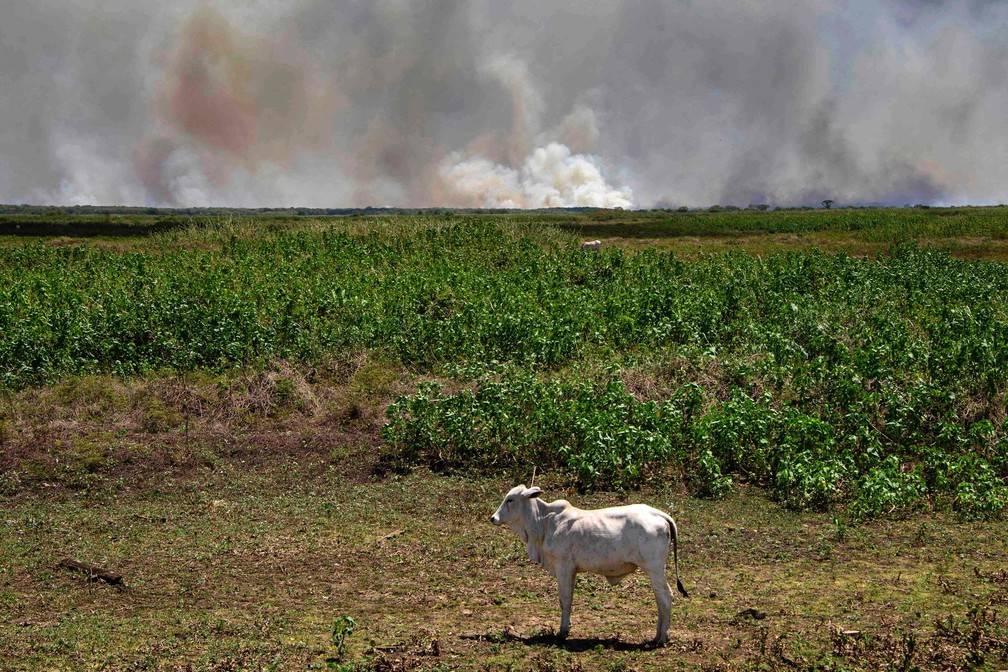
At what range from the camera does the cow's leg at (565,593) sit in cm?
920

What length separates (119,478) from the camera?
16891 millimetres

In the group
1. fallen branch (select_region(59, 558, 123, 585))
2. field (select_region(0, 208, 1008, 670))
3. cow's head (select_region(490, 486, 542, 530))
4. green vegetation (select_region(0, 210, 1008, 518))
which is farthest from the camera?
green vegetation (select_region(0, 210, 1008, 518))

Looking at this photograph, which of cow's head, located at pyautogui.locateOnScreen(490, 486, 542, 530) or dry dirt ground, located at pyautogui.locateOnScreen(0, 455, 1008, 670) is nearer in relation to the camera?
dry dirt ground, located at pyautogui.locateOnScreen(0, 455, 1008, 670)

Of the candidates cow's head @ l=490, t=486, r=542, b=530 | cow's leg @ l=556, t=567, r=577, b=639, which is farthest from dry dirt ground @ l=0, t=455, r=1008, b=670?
cow's head @ l=490, t=486, r=542, b=530

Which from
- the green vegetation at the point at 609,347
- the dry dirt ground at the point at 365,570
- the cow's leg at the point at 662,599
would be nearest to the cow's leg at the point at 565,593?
the dry dirt ground at the point at 365,570

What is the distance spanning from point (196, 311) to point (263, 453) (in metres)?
7.62

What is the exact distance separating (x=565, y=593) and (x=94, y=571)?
6.02 meters

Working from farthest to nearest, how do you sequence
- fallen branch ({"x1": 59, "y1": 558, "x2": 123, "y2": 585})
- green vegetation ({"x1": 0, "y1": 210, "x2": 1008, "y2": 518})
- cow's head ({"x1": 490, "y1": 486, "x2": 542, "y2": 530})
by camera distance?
green vegetation ({"x1": 0, "y1": 210, "x2": 1008, "y2": 518}) → fallen branch ({"x1": 59, "y1": 558, "x2": 123, "y2": 585}) → cow's head ({"x1": 490, "y1": 486, "x2": 542, "y2": 530})

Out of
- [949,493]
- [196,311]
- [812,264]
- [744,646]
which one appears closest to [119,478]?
[196,311]

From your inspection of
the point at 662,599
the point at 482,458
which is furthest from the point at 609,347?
the point at 662,599

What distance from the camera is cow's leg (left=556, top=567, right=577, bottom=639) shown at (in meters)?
9.20

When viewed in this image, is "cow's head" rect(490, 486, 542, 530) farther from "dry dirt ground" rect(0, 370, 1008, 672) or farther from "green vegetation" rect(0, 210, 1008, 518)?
"green vegetation" rect(0, 210, 1008, 518)

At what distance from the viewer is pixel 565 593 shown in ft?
30.5

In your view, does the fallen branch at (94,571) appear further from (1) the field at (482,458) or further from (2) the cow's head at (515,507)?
(2) the cow's head at (515,507)
